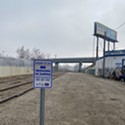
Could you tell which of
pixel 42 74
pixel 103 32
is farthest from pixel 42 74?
pixel 103 32

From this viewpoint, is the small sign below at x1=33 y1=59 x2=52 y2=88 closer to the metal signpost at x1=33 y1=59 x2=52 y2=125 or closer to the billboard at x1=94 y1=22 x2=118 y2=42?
the metal signpost at x1=33 y1=59 x2=52 y2=125

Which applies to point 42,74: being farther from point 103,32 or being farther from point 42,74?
point 103,32

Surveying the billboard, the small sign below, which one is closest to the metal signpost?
the small sign below

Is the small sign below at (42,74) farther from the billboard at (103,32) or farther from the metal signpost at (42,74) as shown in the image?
the billboard at (103,32)

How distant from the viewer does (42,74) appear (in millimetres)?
4535

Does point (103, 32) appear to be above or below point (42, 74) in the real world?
above

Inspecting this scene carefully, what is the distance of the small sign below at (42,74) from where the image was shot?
4512 millimetres

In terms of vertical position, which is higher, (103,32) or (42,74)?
(103,32)

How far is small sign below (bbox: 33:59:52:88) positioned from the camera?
4.51 meters

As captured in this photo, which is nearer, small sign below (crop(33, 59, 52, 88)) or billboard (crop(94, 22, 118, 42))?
small sign below (crop(33, 59, 52, 88))

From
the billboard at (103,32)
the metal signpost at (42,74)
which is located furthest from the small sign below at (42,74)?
the billboard at (103,32)

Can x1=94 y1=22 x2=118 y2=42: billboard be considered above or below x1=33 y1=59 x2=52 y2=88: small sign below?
above

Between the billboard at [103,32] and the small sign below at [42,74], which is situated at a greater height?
the billboard at [103,32]

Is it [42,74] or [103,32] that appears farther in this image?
[103,32]
